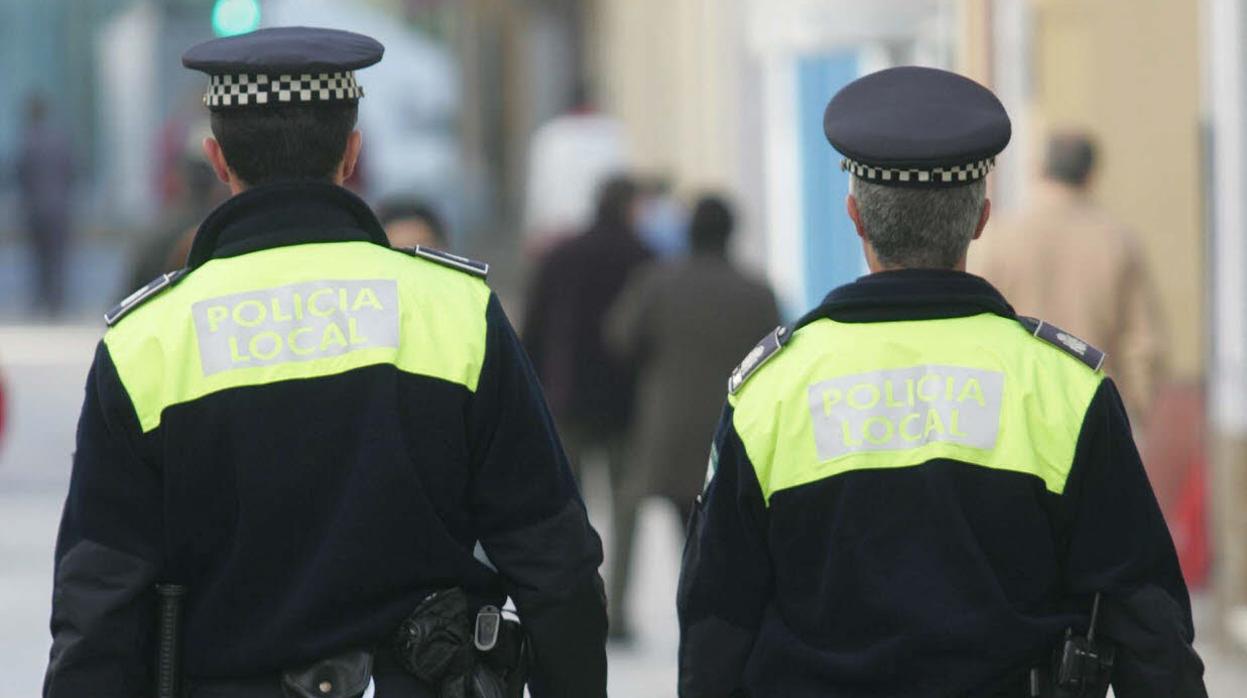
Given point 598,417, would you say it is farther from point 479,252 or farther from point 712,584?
point 479,252

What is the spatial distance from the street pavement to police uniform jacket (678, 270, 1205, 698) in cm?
502

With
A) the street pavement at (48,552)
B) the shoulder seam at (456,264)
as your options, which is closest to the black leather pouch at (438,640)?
the shoulder seam at (456,264)

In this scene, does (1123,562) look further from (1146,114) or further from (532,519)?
(1146,114)

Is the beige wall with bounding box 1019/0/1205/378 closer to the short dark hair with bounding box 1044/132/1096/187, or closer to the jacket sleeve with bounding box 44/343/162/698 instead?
the short dark hair with bounding box 1044/132/1096/187

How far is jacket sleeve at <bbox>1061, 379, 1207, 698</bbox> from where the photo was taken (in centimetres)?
386

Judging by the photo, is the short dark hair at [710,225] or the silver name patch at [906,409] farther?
the short dark hair at [710,225]

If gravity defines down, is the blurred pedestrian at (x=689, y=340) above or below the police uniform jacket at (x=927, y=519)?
below

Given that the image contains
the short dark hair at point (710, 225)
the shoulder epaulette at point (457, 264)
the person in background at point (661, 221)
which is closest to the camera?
the shoulder epaulette at point (457, 264)

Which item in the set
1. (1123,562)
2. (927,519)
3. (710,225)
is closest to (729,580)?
(927,519)

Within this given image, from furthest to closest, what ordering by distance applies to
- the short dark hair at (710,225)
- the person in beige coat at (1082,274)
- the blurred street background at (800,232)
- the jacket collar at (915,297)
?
the short dark hair at (710,225) → the blurred street background at (800,232) → the person in beige coat at (1082,274) → the jacket collar at (915,297)

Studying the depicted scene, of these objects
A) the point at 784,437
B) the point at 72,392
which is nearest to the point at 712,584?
the point at 784,437

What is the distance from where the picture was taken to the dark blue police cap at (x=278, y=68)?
406 cm

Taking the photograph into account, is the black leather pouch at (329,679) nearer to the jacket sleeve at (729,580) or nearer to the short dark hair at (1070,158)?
the jacket sleeve at (729,580)

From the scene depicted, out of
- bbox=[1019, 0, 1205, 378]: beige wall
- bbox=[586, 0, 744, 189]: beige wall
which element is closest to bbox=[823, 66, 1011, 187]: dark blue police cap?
bbox=[1019, 0, 1205, 378]: beige wall
